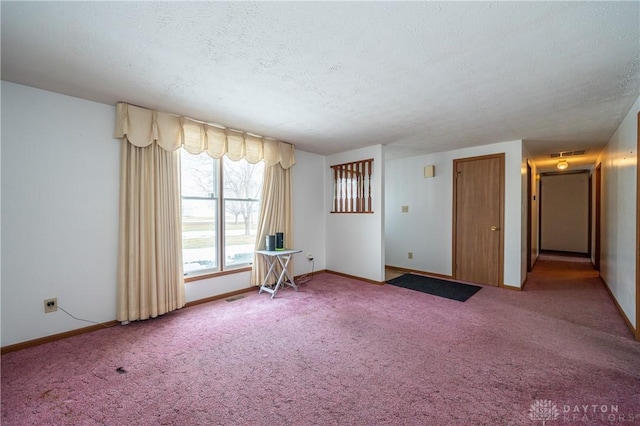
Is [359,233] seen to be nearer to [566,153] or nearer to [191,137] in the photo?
[191,137]

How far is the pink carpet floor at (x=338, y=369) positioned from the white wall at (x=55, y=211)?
1.11ft

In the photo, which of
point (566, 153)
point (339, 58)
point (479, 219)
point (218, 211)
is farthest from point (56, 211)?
point (566, 153)

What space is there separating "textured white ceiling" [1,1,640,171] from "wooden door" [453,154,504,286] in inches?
50.4

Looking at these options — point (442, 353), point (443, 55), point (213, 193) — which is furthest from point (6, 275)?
point (443, 55)

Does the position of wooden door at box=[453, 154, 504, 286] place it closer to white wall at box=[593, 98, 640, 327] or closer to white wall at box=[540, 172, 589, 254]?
white wall at box=[593, 98, 640, 327]

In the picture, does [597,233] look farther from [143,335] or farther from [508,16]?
[143,335]

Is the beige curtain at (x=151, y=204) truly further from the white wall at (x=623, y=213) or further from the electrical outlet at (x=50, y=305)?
the white wall at (x=623, y=213)

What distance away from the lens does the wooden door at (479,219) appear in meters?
4.29

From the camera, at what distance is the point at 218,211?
3.70 m

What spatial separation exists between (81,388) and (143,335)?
757mm
